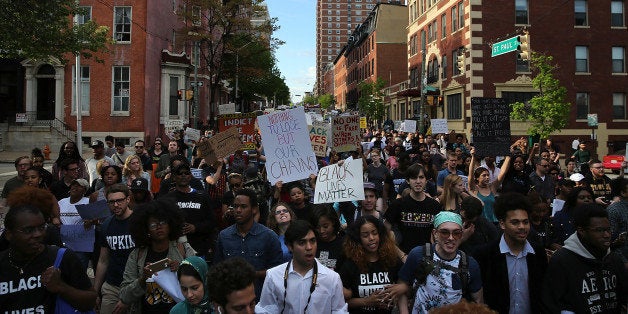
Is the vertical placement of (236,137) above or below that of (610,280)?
above

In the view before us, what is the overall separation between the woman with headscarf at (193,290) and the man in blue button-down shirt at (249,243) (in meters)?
1.42

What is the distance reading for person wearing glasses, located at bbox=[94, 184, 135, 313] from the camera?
4688 millimetres

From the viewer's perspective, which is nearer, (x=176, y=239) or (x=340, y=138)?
(x=176, y=239)

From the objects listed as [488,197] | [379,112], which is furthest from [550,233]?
[379,112]

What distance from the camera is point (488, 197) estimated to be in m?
7.32

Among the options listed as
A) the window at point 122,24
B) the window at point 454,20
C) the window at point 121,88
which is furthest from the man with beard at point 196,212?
the window at point 454,20

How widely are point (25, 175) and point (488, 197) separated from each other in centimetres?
640

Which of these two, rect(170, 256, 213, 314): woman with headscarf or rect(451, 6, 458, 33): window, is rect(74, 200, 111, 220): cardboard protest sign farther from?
rect(451, 6, 458, 33): window

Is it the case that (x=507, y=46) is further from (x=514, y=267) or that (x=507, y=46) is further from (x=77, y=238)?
(x=77, y=238)

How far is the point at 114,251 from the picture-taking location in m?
4.91

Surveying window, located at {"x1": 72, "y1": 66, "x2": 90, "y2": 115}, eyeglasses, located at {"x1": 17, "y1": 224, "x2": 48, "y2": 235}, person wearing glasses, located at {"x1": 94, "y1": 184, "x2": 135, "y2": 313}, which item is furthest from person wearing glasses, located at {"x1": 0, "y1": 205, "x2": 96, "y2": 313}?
window, located at {"x1": 72, "y1": 66, "x2": 90, "y2": 115}

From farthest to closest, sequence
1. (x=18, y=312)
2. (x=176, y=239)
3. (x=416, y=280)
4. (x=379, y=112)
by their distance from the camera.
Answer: (x=379, y=112)
(x=176, y=239)
(x=416, y=280)
(x=18, y=312)

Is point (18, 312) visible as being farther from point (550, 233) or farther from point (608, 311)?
point (550, 233)

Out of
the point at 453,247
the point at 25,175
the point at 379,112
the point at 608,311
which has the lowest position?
the point at 608,311
